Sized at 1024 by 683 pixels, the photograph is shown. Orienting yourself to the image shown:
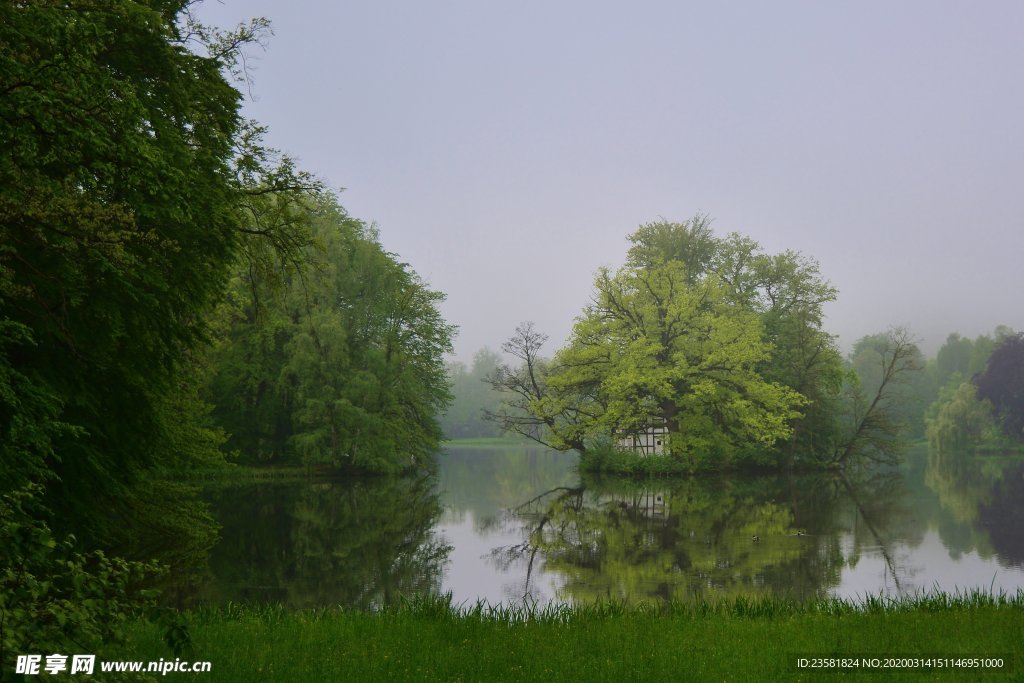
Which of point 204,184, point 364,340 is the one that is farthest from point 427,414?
point 204,184

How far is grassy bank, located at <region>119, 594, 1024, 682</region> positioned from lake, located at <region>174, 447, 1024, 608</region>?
2411 mm

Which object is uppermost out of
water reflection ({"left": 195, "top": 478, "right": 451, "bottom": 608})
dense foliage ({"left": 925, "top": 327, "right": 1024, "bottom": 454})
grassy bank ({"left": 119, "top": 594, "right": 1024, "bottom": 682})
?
dense foliage ({"left": 925, "top": 327, "right": 1024, "bottom": 454})

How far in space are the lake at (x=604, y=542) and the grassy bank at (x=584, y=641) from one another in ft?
7.91

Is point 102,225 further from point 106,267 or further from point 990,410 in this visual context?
point 990,410

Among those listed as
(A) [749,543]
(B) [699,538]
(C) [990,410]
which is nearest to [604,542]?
(B) [699,538]

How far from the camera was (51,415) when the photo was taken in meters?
A: 8.51

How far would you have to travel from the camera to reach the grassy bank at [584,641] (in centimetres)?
722

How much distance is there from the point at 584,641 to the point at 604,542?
33.6 ft

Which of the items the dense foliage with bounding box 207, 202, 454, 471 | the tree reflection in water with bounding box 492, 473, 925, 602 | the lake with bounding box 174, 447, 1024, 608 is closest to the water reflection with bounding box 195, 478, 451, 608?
the lake with bounding box 174, 447, 1024, 608

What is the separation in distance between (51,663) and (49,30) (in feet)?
15.6

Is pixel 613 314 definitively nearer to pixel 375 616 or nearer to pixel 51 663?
pixel 375 616

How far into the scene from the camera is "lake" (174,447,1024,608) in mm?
13227

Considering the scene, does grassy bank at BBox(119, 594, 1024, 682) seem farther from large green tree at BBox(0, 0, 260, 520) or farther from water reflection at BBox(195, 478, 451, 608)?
water reflection at BBox(195, 478, 451, 608)

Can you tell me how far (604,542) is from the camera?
1831 centimetres
